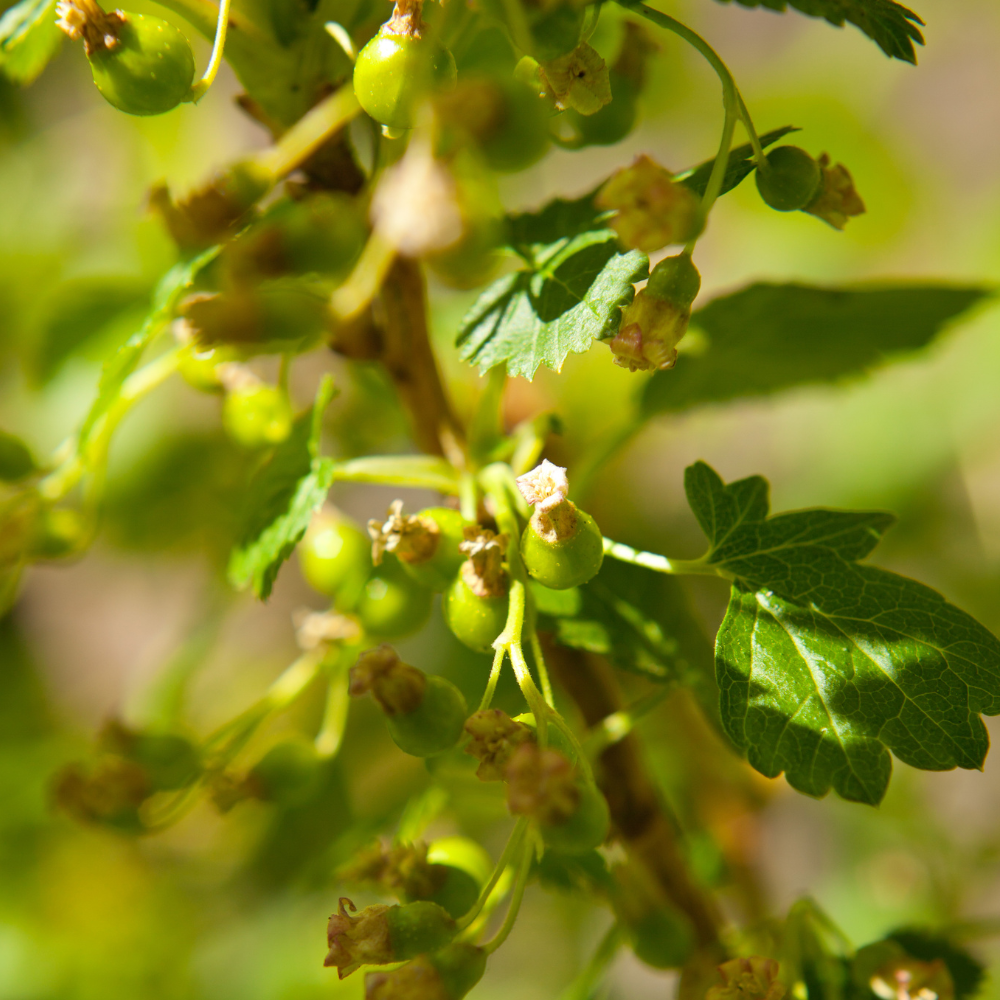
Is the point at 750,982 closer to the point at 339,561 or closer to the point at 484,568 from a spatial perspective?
the point at 484,568

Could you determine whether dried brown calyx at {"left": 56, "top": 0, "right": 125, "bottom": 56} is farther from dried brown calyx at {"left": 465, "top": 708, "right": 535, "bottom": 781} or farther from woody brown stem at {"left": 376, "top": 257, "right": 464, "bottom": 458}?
dried brown calyx at {"left": 465, "top": 708, "right": 535, "bottom": 781}

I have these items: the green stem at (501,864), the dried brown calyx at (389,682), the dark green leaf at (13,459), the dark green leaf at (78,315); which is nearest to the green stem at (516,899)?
the green stem at (501,864)

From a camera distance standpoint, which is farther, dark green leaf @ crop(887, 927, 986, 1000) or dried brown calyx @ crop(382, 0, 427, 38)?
dark green leaf @ crop(887, 927, 986, 1000)

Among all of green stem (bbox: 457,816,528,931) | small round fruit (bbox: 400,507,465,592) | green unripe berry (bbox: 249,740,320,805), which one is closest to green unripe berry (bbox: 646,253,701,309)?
small round fruit (bbox: 400,507,465,592)

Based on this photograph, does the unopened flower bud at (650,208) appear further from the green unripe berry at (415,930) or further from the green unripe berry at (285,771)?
the green unripe berry at (285,771)

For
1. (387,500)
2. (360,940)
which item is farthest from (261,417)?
(387,500)

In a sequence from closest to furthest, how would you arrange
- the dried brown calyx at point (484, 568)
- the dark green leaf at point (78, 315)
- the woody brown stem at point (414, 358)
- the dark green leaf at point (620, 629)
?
the dried brown calyx at point (484, 568) < the dark green leaf at point (620, 629) < the woody brown stem at point (414, 358) < the dark green leaf at point (78, 315)
